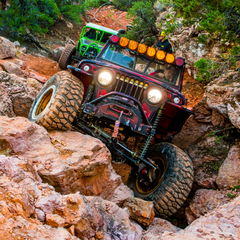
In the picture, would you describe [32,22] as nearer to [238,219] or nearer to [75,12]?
[75,12]

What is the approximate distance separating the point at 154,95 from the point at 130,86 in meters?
0.43

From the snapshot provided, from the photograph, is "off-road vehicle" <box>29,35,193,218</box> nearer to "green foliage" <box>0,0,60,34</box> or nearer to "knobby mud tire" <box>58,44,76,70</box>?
"knobby mud tire" <box>58,44,76,70</box>

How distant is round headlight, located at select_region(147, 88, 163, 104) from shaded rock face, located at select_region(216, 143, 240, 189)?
1533 mm

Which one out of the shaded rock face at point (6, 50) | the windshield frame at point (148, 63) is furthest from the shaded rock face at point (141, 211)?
the shaded rock face at point (6, 50)

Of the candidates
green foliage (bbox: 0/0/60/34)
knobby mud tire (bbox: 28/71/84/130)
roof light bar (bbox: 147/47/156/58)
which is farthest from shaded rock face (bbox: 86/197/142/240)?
green foliage (bbox: 0/0/60/34)

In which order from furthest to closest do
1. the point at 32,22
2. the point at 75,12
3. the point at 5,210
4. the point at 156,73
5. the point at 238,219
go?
the point at 75,12
the point at 32,22
the point at 156,73
the point at 238,219
the point at 5,210

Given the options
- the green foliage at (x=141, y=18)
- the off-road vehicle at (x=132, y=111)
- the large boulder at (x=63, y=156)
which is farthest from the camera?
the green foliage at (x=141, y=18)

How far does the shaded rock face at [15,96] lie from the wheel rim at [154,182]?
2345 mm

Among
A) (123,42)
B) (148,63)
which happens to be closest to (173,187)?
(148,63)

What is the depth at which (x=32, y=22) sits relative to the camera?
37.8 ft

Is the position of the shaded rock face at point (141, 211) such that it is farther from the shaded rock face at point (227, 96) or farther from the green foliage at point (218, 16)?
the green foliage at point (218, 16)

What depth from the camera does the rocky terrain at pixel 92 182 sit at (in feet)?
4.48

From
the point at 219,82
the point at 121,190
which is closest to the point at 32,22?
the point at 219,82

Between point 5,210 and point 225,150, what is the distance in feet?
12.1
